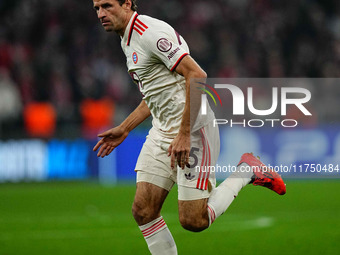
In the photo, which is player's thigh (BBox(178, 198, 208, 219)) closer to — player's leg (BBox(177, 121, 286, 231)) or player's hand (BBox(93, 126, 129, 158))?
player's leg (BBox(177, 121, 286, 231))

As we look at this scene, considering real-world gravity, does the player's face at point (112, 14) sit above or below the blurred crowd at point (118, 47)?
above

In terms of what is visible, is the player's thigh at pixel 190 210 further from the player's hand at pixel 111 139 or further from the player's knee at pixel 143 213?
the player's hand at pixel 111 139

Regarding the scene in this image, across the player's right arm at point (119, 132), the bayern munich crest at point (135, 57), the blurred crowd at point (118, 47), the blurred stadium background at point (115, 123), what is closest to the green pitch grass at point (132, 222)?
the blurred stadium background at point (115, 123)

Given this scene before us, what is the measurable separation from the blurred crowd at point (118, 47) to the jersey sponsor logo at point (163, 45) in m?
8.61

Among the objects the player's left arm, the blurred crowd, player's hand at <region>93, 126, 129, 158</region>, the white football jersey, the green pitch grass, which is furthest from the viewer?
the blurred crowd

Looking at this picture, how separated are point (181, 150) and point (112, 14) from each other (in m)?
1.14

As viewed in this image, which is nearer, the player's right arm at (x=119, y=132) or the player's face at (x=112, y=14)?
the player's face at (x=112, y=14)

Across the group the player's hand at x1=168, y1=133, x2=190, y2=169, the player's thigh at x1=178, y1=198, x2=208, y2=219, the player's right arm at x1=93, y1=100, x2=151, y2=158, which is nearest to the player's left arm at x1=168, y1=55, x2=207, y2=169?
the player's hand at x1=168, y1=133, x2=190, y2=169

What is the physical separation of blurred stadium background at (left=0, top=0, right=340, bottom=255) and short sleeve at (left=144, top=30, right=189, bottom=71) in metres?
2.32

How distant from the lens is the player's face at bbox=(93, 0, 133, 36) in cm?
500

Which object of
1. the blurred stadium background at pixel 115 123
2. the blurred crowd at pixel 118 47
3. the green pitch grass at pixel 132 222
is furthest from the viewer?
the blurred crowd at pixel 118 47

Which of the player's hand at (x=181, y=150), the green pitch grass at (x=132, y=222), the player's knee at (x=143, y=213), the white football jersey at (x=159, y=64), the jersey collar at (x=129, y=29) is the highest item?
the jersey collar at (x=129, y=29)

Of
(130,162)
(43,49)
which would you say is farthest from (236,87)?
(43,49)

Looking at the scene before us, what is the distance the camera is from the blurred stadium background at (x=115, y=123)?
7.61 m
